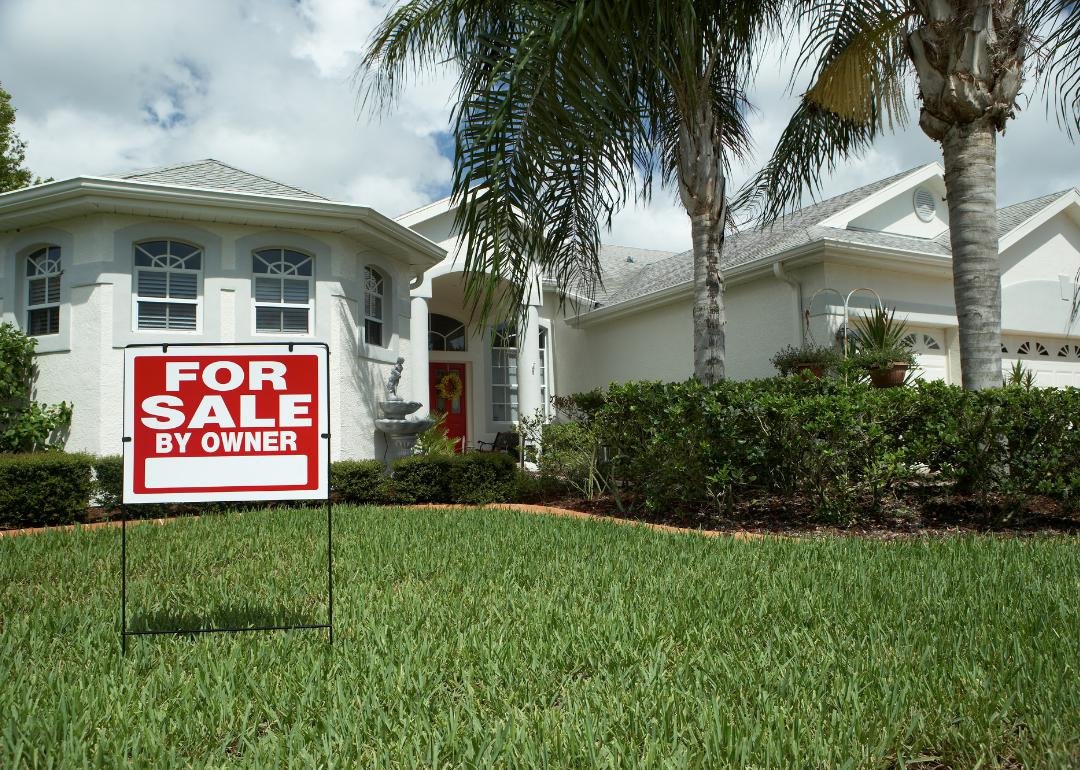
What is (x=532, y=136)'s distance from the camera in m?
6.99

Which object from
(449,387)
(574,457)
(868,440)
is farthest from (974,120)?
(449,387)

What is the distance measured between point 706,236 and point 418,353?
651cm

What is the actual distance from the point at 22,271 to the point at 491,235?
902 centimetres

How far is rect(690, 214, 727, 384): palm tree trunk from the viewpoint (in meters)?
9.62

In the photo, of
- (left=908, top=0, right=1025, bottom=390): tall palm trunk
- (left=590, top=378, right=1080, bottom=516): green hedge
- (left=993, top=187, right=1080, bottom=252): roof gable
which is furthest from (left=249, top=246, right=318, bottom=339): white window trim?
(left=993, top=187, right=1080, bottom=252): roof gable

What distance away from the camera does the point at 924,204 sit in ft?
52.5

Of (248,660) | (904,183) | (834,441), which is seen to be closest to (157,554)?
(248,660)

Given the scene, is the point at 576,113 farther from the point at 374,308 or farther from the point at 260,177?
the point at 260,177

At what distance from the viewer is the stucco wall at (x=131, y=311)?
11.1 m

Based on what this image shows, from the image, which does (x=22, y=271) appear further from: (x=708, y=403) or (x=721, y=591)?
(x=721, y=591)

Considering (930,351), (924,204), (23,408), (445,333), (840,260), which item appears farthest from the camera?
(445,333)

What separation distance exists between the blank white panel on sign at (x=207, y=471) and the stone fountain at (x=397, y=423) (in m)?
8.84

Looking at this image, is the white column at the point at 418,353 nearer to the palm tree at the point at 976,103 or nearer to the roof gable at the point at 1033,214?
the palm tree at the point at 976,103

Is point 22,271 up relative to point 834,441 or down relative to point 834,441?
up
